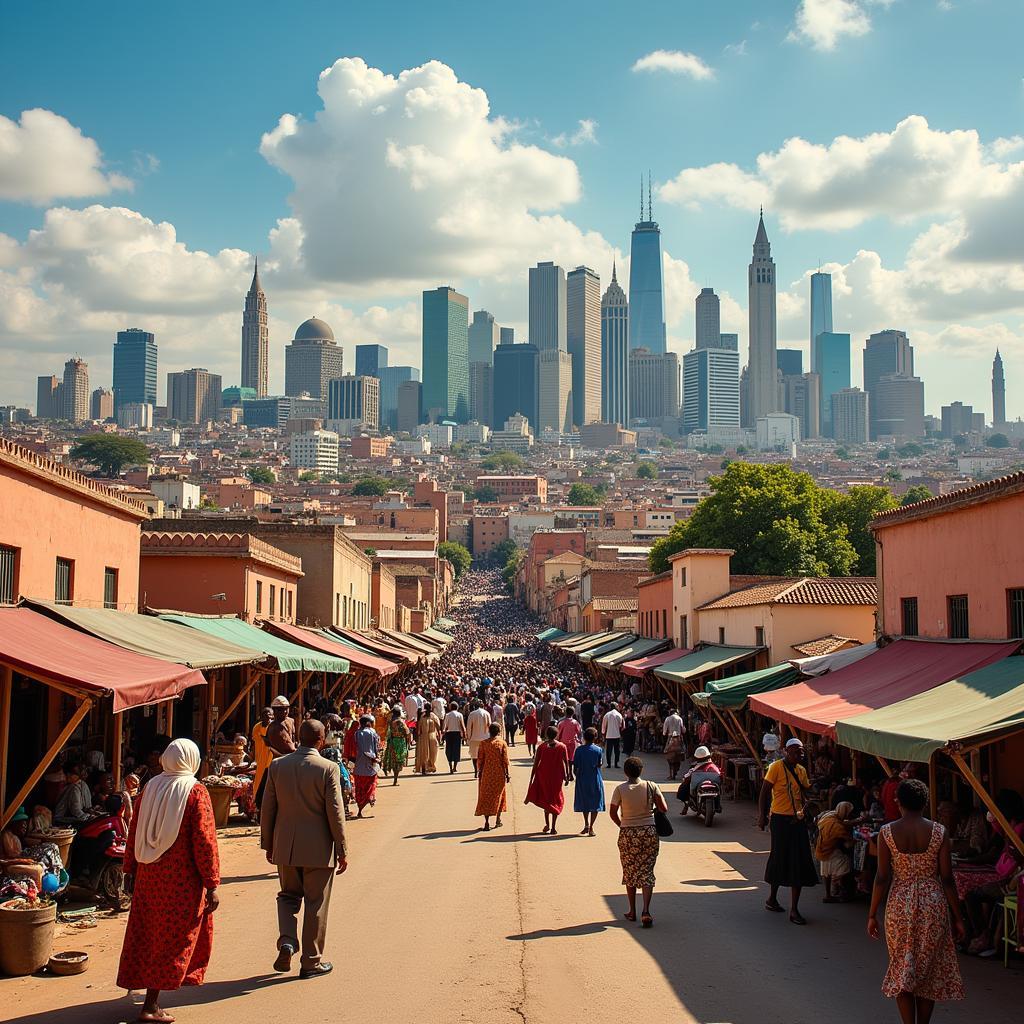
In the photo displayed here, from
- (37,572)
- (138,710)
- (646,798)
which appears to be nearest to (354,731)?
(138,710)

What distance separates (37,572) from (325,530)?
2182cm

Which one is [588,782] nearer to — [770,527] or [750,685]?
[750,685]

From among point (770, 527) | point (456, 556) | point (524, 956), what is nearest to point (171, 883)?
point (524, 956)

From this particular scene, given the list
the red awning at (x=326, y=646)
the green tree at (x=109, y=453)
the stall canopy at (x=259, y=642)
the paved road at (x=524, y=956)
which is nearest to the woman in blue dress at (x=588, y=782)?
the paved road at (x=524, y=956)

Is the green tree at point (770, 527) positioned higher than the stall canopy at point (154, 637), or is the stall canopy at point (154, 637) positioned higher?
the green tree at point (770, 527)

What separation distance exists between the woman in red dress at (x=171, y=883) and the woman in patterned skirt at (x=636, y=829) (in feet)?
13.9

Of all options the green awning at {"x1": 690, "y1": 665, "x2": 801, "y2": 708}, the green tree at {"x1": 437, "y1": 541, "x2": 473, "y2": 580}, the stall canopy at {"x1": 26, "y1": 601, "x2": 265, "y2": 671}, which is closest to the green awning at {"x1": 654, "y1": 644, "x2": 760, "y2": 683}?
the green awning at {"x1": 690, "y1": 665, "x2": 801, "y2": 708}

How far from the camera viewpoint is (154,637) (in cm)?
1506

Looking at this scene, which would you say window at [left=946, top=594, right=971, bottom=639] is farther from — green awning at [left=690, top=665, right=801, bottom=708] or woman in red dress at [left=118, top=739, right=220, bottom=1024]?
woman in red dress at [left=118, top=739, right=220, bottom=1024]

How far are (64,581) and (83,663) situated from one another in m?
5.70

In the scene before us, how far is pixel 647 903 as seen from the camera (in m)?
10.1

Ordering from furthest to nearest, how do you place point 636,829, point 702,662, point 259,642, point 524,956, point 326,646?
1. point 702,662
2. point 326,646
3. point 259,642
4. point 636,829
5. point 524,956

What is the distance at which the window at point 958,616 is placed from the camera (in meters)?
16.2

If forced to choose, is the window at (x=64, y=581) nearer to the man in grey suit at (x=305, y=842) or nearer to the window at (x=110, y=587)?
the window at (x=110, y=587)
